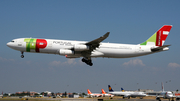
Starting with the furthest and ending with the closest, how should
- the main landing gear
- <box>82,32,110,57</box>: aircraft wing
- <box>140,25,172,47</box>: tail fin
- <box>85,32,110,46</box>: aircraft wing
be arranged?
<box>140,25,172,47</box>: tail fin, the main landing gear, <box>82,32,110,57</box>: aircraft wing, <box>85,32,110,46</box>: aircraft wing

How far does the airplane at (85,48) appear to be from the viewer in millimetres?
47469

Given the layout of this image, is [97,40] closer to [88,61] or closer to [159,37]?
[88,61]

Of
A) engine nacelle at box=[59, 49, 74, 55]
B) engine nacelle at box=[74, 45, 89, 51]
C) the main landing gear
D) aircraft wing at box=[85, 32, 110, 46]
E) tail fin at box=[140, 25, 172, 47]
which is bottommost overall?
the main landing gear

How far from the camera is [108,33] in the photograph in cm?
Result: 4403

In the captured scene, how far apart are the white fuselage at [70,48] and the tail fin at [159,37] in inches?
249

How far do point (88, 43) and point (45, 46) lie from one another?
30.9 feet

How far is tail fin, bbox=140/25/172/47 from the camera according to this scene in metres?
55.9

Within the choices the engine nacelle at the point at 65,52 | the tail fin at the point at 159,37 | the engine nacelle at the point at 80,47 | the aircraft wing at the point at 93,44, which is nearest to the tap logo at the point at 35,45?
the engine nacelle at the point at 65,52

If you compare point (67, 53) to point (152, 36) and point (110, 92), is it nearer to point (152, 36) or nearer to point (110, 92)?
point (152, 36)

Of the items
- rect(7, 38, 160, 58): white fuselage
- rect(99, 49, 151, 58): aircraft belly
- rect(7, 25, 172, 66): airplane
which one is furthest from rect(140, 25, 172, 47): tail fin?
rect(7, 38, 160, 58): white fuselage

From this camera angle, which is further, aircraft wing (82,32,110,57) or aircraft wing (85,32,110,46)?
aircraft wing (82,32,110,57)

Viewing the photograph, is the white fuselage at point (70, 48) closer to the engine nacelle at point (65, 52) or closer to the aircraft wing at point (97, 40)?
the engine nacelle at point (65, 52)

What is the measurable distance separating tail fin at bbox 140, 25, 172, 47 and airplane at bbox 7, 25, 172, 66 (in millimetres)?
863

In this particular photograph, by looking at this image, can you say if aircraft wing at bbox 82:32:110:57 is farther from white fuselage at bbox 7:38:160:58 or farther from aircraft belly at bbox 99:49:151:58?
aircraft belly at bbox 99:49:151:58
